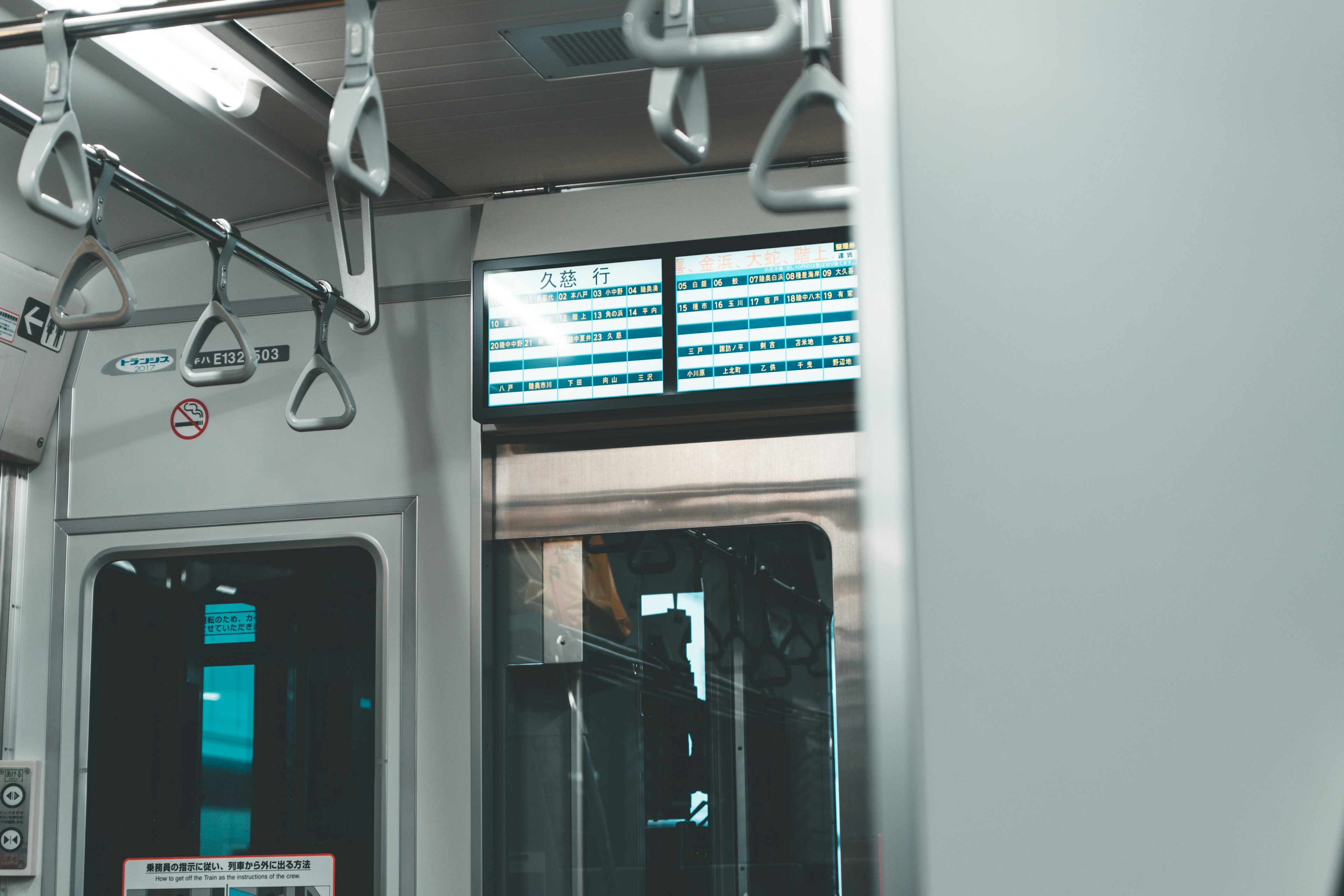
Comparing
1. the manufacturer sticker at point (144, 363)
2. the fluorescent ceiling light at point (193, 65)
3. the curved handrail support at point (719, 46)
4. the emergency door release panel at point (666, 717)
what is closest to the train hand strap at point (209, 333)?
the fluorescent ceiling light at point (193, 65)

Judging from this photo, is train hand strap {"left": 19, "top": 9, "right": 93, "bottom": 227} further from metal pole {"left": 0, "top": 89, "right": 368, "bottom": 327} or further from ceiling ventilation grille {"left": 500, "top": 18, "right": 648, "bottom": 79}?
ceiling ventilation grille {"left": 500, "top": 18, "right": 648, "bottom": 79}

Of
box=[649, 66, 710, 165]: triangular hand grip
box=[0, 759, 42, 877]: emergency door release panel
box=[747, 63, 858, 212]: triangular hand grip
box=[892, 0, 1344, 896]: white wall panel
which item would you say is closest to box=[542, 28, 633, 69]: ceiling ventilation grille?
box=[649, 66, 710, 165]: triangular hand grip

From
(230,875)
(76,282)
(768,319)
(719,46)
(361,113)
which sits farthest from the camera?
(230,875)

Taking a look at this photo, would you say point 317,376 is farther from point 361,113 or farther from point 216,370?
point 361,113

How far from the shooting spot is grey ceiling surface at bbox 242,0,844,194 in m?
2.63

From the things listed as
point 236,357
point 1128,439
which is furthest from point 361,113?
point 236,357

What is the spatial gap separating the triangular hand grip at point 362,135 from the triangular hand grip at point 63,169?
0.45 meters

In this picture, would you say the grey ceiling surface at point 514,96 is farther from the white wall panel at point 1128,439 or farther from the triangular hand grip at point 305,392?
the white wall panel at point 1128,439

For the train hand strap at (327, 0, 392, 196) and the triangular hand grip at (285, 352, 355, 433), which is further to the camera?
the triangular hand grip at (285, 352, 355, 433)

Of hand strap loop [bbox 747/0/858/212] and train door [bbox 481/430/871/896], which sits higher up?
hand strap loop [bbox 747/0/858/212]

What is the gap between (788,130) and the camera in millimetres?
1057

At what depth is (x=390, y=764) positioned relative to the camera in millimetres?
3258

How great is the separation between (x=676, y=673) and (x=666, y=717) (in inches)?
4.8

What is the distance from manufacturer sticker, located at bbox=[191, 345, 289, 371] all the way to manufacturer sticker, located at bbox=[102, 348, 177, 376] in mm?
79
